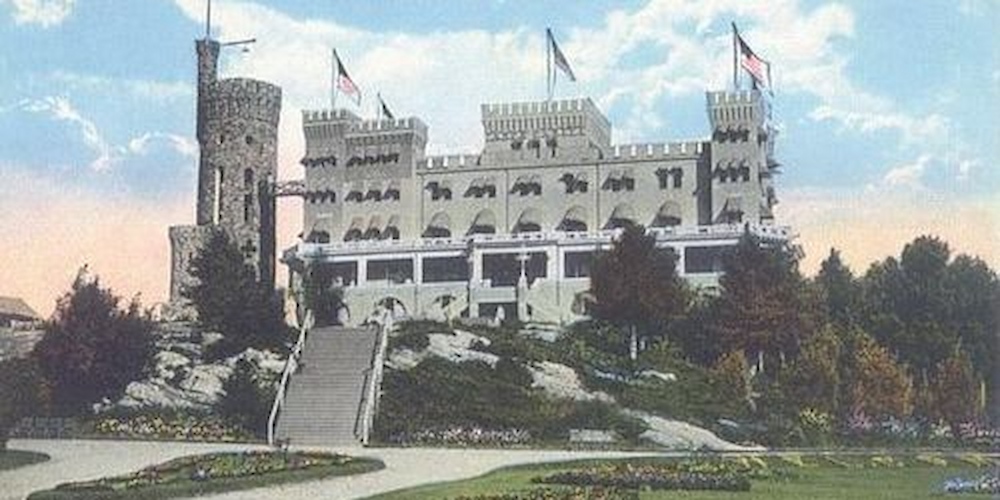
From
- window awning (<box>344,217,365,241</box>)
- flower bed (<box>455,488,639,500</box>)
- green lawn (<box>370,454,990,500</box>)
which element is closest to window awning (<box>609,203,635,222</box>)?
window awning (<box>344,217,365,241</box>)

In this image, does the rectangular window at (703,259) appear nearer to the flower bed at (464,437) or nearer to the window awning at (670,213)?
the window awning at (670,213)

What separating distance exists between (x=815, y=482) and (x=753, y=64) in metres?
5.86

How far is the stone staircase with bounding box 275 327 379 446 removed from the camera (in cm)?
2197

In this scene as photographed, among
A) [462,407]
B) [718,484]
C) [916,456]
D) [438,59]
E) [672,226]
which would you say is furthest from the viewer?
[672,226]

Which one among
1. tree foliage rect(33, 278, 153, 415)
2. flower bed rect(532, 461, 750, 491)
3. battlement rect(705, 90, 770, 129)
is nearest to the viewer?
flower bed rect(532, 461, 750, 491)

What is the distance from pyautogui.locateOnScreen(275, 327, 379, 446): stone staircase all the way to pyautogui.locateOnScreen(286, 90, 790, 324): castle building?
15.3ft

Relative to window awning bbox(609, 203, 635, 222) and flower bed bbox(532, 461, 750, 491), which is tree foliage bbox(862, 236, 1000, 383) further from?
window awning bbox(609, 203, 635, 222)

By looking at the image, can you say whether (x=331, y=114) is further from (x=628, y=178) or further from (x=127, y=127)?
(x=127, y=127)

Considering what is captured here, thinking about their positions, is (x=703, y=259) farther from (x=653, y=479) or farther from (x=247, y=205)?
(x=653, y=479)

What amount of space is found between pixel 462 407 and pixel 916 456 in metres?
6.64

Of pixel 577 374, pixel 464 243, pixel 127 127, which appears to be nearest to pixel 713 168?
pixel 464 243

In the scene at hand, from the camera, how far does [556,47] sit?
2080 centimetres

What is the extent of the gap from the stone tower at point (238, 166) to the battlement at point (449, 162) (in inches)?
145

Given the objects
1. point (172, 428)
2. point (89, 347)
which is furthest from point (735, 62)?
point (89, 347)
